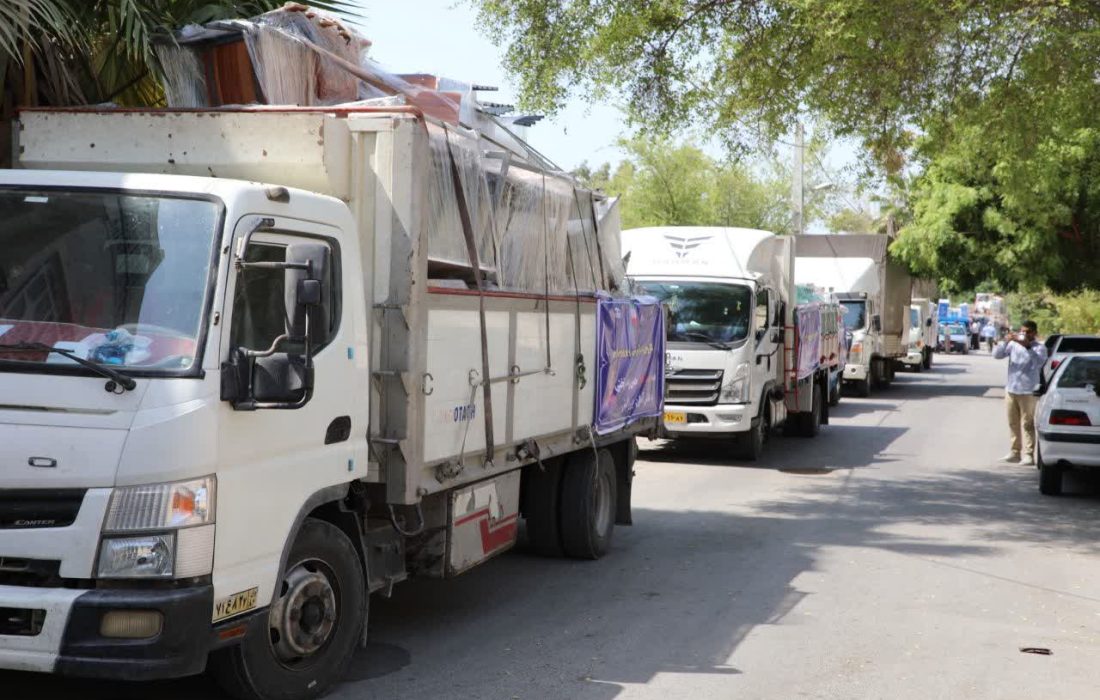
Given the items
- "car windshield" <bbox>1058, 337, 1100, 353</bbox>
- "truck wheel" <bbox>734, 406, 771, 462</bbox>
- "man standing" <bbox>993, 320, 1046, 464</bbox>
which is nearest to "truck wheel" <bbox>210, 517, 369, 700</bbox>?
"truck wheel" <bbox>734, 406, 771, 462</bbox>

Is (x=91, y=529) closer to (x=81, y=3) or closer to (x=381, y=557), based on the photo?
(x=381, y=557)

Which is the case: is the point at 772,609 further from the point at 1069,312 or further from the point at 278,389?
the point at 1069,312

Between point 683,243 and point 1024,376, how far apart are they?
192 inches

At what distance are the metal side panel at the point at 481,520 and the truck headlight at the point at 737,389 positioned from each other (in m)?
8.38

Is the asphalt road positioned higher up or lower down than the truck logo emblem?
lower down

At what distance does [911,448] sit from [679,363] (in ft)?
16.4

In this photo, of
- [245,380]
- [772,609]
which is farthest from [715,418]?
[245,380]

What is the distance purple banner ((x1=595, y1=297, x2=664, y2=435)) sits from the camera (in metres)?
9.34

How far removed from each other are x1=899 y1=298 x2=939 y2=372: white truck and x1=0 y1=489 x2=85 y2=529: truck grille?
35.7 metres

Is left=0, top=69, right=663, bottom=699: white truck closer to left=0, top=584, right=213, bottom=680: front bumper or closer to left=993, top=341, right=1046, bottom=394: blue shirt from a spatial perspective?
left=0, top=584, right=213, bottom=680: front bumper

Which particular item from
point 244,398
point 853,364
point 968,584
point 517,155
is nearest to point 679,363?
point 968,584

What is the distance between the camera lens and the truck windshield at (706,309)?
16438 mm

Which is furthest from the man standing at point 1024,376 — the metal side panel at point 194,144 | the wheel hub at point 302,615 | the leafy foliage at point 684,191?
the leafy foliage at point 684,191

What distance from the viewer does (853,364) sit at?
1187 inches
